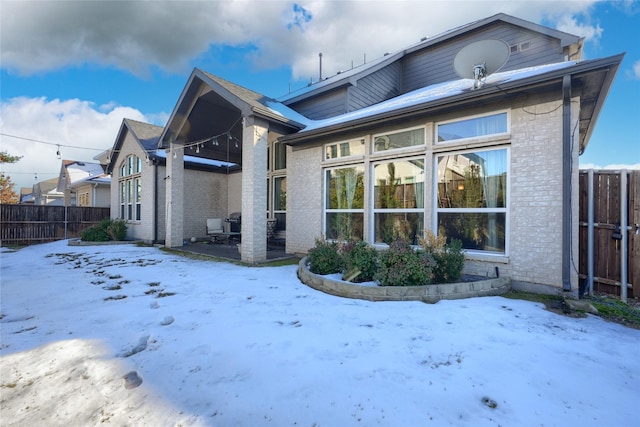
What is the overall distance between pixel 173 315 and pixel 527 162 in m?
6.50

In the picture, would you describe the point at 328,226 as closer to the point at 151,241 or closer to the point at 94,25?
the point at 151,241

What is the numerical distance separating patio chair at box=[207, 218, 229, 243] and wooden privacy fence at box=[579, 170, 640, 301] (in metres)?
11.8

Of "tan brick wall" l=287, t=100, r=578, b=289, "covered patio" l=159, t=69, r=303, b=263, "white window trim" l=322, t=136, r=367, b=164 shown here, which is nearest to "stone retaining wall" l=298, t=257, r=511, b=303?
"tan brick wall" l=287, t=100, r=578, b=289

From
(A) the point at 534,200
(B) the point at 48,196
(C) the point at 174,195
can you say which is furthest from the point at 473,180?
(B) the point at 48,196

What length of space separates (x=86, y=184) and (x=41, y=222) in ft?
17.2

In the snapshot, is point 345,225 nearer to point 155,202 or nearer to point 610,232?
point 610,232

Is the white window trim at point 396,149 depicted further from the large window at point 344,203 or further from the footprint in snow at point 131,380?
the footprint in snow at point 131,380

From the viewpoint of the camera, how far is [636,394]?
2.39 meters

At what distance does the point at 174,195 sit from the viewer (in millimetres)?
11445

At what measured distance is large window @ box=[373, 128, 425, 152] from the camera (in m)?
6.84

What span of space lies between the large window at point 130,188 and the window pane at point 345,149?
10528 mm

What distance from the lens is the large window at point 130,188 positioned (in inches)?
564

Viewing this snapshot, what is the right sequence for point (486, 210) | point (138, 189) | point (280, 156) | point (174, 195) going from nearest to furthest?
point (486, 210), point (174, 195), point (280, 156), point (138, 189)

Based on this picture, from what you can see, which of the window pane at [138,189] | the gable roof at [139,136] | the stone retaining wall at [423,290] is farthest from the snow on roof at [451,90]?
the window pane at [138,189]
